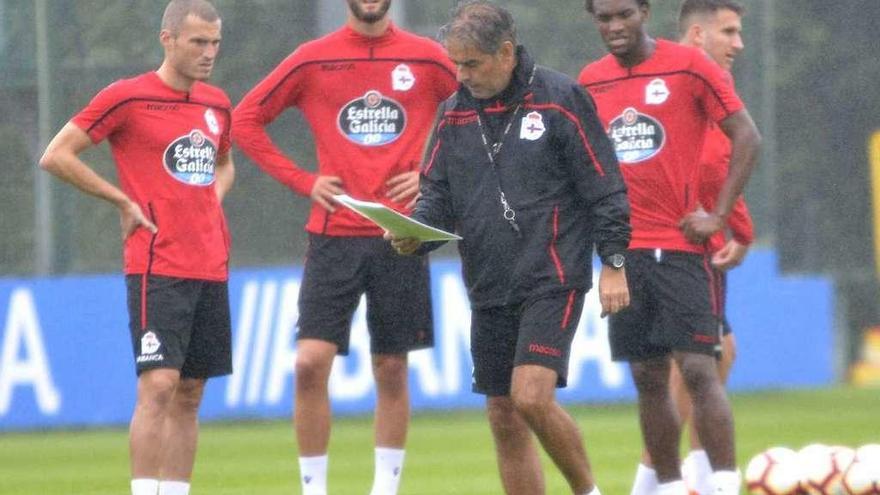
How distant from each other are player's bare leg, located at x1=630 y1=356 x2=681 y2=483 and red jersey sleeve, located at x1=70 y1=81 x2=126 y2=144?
2.55m

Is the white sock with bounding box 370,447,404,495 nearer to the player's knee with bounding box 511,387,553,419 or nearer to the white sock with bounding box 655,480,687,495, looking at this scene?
the white sock with bounding box 655,480,687,495

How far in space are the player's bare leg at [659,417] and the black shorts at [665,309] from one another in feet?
0.24

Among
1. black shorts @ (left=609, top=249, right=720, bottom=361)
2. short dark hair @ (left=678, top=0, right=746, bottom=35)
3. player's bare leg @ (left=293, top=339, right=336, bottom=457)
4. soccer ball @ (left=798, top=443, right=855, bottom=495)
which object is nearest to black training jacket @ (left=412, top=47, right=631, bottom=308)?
black shorts @ (left=609, top=249, right=720, bottom=361)

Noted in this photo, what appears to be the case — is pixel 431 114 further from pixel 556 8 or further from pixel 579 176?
pixel 556 8

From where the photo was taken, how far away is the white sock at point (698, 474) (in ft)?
32.4

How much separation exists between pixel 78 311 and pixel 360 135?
6129mm

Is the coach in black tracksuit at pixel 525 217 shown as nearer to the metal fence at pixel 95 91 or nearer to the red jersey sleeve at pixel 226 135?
the red jersey sleeve at pixel 226 135

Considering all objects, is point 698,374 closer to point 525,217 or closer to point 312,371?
point 525,217

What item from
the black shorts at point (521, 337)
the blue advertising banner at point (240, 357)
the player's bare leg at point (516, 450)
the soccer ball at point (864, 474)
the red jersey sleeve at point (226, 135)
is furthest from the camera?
the blue advertising banner at point (240, 357)

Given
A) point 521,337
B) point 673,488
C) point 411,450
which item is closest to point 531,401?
point 521,337

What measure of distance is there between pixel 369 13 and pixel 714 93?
1.69m

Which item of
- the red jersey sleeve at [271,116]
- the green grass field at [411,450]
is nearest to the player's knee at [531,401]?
the red jersey sleeve at [271,116]

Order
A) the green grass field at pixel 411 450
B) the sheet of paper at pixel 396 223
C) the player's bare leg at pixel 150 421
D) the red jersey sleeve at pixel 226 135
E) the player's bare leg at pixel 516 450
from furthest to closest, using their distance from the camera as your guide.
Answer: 1. the green grass field at pixel 411 450
2. the red jersey sleeve at pixel 226 135
3. the player's bare leg at pixel 150 421
4. the player's bare leg at pixel 516 450
5. the sheet of paper at pixel 396 223

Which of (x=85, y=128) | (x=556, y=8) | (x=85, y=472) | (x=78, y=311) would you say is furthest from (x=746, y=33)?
(x=85, y=128)
